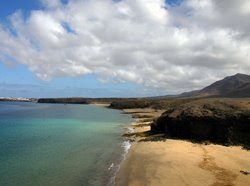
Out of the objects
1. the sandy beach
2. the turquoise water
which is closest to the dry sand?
the sandy beach

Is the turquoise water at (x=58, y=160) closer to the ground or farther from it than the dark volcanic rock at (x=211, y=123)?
closer to the ground

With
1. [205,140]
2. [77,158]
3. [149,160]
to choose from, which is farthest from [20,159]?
[205,140]

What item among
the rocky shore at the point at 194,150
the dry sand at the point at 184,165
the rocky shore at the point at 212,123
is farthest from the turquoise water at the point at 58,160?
the rocky shore at the point at 212,123

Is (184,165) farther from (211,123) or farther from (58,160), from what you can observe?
(211,123)

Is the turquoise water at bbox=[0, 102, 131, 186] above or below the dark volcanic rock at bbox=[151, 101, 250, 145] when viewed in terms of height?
below

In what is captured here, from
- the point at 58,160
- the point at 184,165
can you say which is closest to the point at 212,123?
the point at 184,165

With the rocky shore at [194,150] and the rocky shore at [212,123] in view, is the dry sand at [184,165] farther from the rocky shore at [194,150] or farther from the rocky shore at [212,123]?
the rocky shore at [212,123]

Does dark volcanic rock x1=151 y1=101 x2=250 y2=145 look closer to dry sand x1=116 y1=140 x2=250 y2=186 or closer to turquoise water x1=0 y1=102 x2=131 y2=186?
dry sand x1=116 y1=140 x2=250 y2=186
